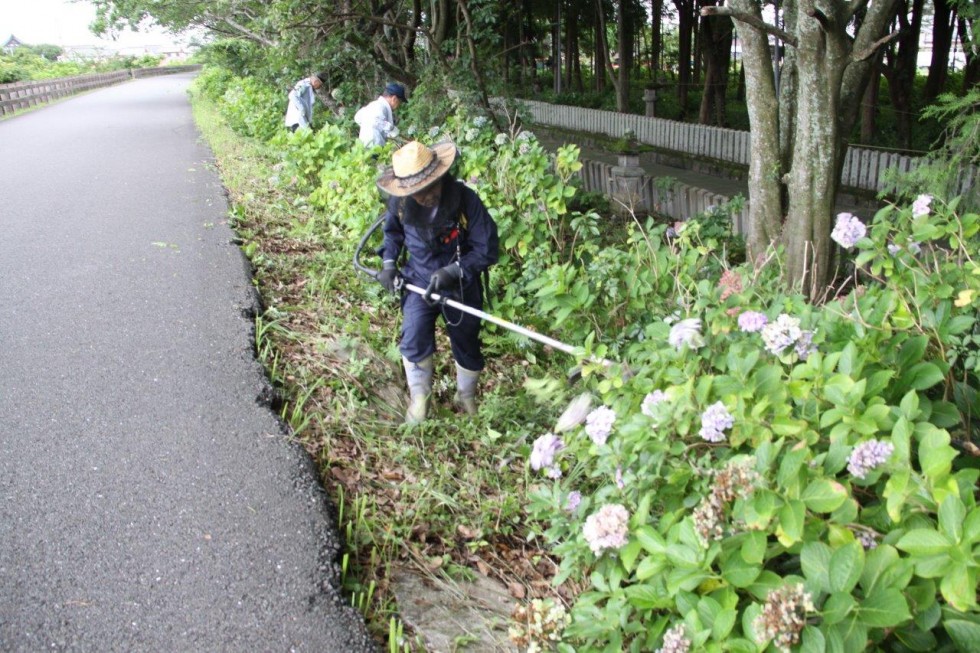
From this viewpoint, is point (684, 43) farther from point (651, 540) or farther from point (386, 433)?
point (651, 540)

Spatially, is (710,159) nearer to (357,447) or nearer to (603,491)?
(357,447)

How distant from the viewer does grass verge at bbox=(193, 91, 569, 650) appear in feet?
11.5

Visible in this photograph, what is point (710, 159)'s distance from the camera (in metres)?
14.9

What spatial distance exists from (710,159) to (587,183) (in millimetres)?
4278

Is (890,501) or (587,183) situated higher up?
(890,501)

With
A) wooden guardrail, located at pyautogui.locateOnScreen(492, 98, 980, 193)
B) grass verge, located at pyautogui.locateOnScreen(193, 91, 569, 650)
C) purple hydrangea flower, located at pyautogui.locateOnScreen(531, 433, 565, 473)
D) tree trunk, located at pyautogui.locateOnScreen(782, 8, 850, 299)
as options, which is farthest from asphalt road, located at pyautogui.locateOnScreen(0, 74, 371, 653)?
wooden guardrail, located at pyautogui.locateOnScreen(492, 98, 980, 193)

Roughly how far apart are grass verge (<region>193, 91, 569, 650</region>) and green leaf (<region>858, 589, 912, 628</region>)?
161 centimetres

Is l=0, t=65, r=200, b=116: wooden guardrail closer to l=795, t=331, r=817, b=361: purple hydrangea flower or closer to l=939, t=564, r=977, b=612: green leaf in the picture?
l=795, t=331, r=817, b=361: purple hydrangea flower

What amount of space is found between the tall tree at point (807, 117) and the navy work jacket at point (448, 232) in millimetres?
2164

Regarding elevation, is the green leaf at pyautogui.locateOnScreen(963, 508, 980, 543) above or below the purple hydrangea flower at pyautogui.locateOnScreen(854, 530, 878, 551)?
above

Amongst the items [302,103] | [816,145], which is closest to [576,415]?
[816,145]

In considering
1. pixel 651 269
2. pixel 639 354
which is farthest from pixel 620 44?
pixel 639 354

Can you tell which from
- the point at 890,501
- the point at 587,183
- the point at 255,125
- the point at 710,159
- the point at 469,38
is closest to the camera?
the point at 890,501

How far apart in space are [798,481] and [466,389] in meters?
3.11
